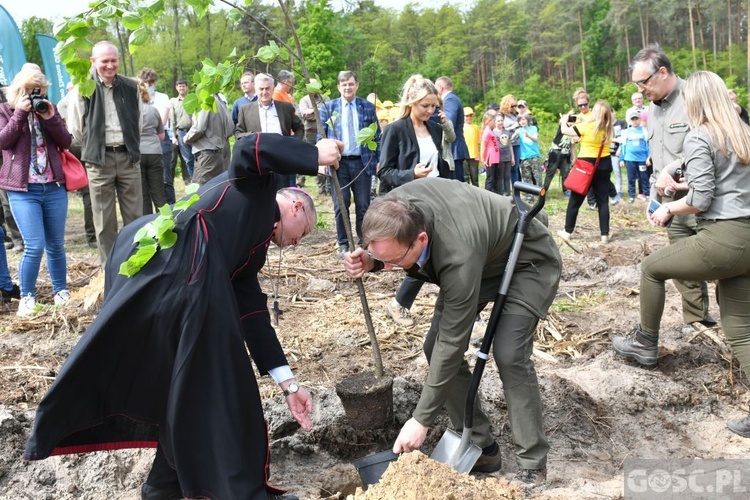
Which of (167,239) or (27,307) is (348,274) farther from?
(27,307)

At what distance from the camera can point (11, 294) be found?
6.30m

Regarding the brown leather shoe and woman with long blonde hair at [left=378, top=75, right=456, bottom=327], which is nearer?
the brown leather shoe

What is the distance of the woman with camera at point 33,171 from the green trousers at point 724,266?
485 cm

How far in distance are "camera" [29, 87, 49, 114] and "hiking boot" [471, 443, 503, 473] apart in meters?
4.44

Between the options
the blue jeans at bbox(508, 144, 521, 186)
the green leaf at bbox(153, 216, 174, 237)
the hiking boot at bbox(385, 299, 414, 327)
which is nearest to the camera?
the green leaf at bbox(153, 216, 174, 237)

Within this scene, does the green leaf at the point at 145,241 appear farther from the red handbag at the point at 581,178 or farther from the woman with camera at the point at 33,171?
the red handbag at the point at 581,178

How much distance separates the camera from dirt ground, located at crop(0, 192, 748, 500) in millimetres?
3338

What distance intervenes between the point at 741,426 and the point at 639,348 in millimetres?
812

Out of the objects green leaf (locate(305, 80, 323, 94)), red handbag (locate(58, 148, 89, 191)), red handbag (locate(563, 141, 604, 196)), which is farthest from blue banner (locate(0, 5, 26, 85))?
green leaf (locate(305, 80, 323, 94))

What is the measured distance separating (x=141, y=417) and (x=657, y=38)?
59498 millimetres

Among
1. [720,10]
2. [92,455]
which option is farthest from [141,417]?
[720,10]

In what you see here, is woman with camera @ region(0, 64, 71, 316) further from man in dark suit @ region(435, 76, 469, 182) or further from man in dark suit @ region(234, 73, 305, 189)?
man in dark suit @ region(435, 76, 469, 182)

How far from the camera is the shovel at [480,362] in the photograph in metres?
3.07

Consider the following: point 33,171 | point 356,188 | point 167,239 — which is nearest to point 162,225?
point 167,239
